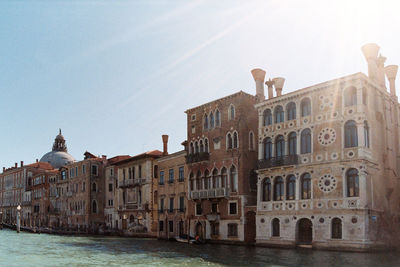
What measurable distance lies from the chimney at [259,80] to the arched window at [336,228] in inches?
472

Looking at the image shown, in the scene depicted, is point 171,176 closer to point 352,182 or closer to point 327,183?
point 327,183

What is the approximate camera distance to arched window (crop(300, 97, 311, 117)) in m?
30.2

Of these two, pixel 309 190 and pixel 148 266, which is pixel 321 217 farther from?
pixel 148 266

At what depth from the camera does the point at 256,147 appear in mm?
35562

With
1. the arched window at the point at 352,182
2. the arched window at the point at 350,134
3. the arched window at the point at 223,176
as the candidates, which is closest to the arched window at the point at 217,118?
the arched window at the point at 223,176

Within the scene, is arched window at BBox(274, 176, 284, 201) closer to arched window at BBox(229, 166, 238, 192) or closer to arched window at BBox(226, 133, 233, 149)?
arched window at BBox(229, 166, 238, 192)

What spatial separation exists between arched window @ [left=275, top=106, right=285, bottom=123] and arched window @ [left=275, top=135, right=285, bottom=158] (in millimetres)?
1132

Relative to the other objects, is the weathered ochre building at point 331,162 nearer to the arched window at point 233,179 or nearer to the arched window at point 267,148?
the arched window at point 267,148

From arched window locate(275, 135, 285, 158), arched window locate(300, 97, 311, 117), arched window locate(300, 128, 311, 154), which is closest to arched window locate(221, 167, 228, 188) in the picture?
arched window locate(275, 135, 285, 158)

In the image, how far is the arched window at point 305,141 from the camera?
29.8 m

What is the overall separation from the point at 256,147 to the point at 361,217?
36.1 feet

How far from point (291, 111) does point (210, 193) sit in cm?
943

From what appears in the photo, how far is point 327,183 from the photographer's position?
1112 inches

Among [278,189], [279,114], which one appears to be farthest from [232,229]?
[279,114]
